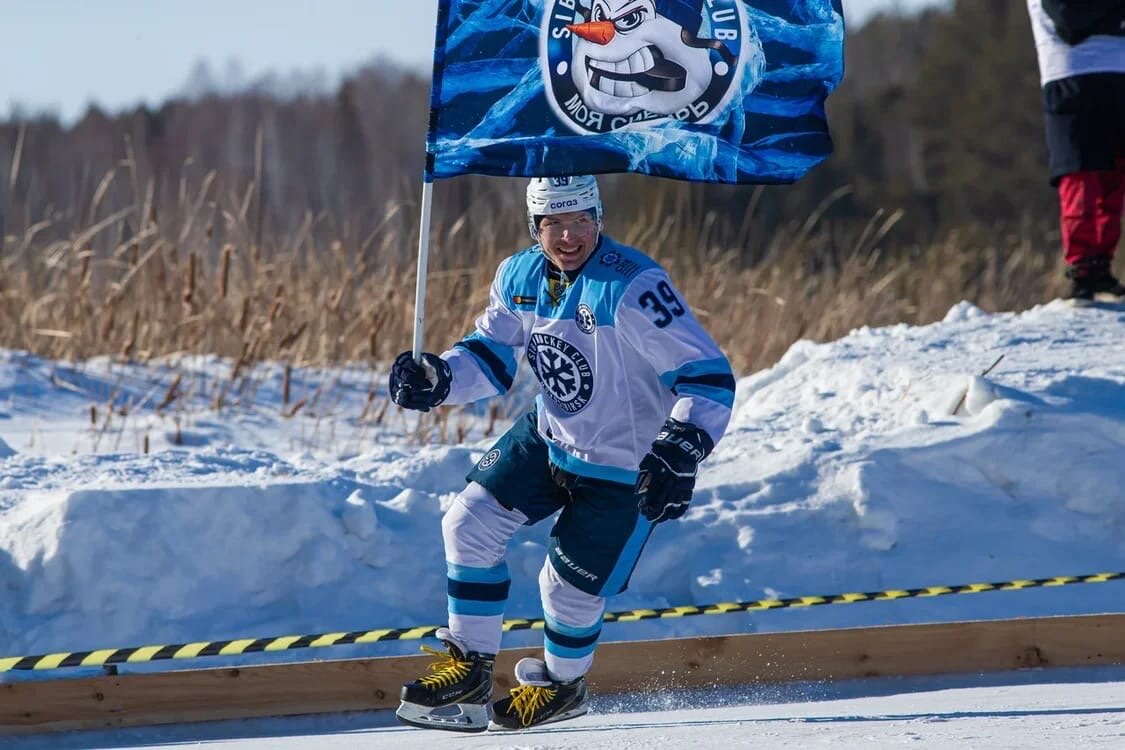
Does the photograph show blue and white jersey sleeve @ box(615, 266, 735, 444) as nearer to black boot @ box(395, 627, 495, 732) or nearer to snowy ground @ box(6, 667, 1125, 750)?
snowy ground @ box(6, 667, 1125, 750)

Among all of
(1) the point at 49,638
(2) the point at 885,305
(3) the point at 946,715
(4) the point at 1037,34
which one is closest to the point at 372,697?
(1) the point at 49,638

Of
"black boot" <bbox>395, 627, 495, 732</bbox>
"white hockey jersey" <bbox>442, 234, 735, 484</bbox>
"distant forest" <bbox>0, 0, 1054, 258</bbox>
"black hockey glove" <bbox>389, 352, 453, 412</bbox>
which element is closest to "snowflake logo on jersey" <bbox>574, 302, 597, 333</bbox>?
"white hockey jersey" <bbox>442, 234, 735, 484</bbox>

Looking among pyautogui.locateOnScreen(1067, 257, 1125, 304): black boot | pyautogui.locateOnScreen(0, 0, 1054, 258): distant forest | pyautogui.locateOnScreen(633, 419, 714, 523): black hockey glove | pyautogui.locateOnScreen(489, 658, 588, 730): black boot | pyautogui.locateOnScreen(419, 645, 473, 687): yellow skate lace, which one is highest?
pyautogui.locateOnScreen(633, 419, 714, 523): black hockey glove

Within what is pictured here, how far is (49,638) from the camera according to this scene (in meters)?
6.30

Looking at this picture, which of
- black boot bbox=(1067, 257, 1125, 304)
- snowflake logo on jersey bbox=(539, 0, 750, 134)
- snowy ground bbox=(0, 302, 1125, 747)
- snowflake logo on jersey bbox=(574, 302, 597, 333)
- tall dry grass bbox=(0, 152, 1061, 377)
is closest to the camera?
snowflake logo on jersey bbox=(574, 302, 597, 333)

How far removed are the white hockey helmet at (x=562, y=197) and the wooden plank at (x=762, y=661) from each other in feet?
5.48

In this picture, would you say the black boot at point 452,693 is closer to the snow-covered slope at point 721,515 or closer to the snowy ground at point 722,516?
the snowy ground at point 722,516

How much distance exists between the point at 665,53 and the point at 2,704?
303 centimetres

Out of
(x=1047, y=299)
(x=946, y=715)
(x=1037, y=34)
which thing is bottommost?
(x=1047, y=299)

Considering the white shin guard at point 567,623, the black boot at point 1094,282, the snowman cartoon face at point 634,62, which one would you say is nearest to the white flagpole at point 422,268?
the snowman cartoon face at point 634,62

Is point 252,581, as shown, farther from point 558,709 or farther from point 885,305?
point 885,305

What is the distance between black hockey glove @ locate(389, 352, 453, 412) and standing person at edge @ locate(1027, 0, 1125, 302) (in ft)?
14.3

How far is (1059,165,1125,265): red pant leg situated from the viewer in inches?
328

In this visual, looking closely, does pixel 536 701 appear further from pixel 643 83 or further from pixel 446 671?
pixel 643 83
